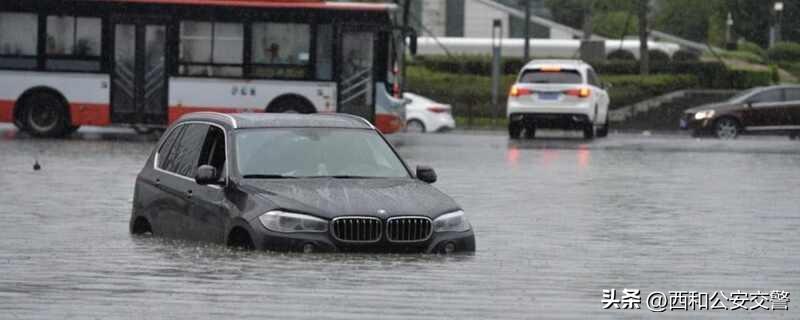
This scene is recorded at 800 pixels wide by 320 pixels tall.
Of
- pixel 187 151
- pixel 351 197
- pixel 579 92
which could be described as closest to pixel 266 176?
pixel 351 197

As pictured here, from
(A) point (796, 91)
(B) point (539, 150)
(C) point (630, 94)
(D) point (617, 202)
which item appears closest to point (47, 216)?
(D) point (617, 202)

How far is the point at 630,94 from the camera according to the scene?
61969 mm

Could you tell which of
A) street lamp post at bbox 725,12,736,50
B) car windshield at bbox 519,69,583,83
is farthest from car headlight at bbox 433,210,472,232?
street lamp post at bbox 725,12,736,50

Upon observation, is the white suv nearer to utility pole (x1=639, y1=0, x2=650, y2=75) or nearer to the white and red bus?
the white and red bus

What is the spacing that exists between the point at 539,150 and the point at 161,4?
7.92m

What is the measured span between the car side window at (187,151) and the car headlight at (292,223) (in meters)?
1.52

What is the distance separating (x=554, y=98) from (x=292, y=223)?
26.7 m

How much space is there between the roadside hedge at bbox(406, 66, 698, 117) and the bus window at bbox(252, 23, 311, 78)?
22173 millimetres

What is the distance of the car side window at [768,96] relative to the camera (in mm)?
46031

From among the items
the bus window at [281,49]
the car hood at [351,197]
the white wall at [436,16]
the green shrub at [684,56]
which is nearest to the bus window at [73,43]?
the bus window at [281,49]

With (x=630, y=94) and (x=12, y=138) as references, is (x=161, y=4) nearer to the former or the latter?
(x=12, y=138)

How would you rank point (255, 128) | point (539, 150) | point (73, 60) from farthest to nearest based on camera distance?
1. point (73, 60)
2. point (539, 150)
3. point (255, 128)

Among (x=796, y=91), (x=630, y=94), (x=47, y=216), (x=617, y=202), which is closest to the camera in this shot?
(x=47, y=216)

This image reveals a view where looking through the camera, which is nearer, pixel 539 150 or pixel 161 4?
pixel 539 150
